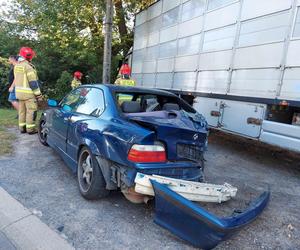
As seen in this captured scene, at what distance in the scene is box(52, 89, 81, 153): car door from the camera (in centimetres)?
436

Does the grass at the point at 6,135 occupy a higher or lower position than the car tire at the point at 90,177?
lower

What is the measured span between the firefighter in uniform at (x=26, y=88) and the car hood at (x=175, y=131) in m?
4.21

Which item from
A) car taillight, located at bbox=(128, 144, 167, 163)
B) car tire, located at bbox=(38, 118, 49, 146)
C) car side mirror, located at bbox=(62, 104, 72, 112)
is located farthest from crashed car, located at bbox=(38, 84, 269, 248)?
car tire, located at bbox=(38, 118, 49, 146)

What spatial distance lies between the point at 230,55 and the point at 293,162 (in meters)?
2.73

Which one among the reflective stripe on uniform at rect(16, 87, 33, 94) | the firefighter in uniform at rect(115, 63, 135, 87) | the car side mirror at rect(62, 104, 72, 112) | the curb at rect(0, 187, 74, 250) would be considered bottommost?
the curb at rect(0, 187, 74, 250)

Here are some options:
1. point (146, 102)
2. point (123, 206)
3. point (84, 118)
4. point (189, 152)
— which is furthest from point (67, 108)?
point (189, 152)

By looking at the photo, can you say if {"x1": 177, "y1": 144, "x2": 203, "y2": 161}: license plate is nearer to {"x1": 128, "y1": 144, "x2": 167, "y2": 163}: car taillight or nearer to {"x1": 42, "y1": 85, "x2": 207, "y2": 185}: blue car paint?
{"x1": 42, "y1": 85, "x2": 207, "y2": 185}: blue car paint

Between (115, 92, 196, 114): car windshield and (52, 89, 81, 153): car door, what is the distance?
0.93 meters

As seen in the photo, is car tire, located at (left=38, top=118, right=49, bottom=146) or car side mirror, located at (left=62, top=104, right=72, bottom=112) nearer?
car side mirror, located at (left=62, top=104, right=72, bottom=112)

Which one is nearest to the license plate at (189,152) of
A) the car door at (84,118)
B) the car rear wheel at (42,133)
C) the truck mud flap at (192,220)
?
the truck mud flap at (192,220)

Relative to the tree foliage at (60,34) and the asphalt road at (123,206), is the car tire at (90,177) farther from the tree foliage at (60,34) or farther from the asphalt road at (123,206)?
the tree foliage at (60,34)

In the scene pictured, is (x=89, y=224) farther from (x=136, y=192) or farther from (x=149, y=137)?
(x=149, y=137)

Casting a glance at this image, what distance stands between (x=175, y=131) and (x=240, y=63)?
3209mm

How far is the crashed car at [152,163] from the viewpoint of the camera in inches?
100
